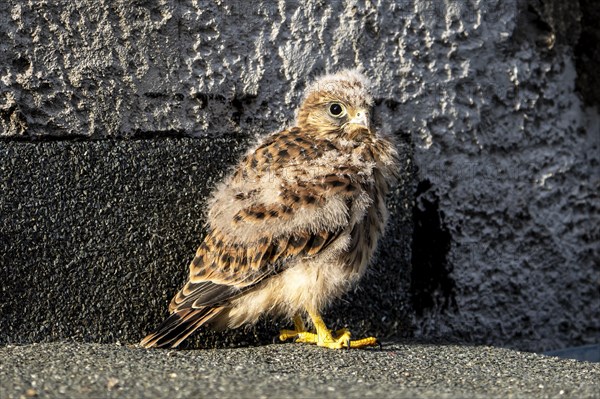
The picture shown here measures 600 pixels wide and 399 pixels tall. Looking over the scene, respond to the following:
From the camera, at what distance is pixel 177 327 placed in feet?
10.7

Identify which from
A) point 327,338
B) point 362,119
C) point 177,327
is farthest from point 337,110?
point 177,327

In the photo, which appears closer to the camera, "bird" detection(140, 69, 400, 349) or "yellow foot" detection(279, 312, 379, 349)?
"bird" detection(140, 69, 400, 349)

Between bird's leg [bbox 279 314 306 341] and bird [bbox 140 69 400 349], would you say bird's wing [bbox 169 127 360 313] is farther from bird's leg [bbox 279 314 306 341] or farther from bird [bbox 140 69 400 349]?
bird's leg [bbox 279 314 306 341]

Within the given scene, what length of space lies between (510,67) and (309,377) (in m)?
1.82

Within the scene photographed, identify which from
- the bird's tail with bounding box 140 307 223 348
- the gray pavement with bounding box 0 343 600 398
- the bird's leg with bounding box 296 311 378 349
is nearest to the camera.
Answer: the gray pavement with bounding box 0 343 600 398

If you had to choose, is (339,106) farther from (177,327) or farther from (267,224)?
(177,327)

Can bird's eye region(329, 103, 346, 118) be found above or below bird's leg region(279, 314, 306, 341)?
above

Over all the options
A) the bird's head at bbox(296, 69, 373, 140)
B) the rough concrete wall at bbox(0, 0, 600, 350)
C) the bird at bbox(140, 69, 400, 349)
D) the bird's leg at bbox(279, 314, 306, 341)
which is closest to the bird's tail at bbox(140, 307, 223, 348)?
the bird at bbox(140, 69, 400, 349)

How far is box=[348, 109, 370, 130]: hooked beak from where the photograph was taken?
353 cm

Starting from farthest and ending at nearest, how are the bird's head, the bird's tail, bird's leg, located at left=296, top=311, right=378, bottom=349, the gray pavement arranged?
the bird's head < bird's leg, located at left=296, top=311, right=378, bottom=349 < the bird's tail < the gray pavement

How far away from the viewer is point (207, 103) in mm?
3523

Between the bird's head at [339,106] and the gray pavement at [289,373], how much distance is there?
86 centimetres

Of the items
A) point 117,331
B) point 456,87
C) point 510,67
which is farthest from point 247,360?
point 510,67

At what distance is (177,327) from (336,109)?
1049mm
